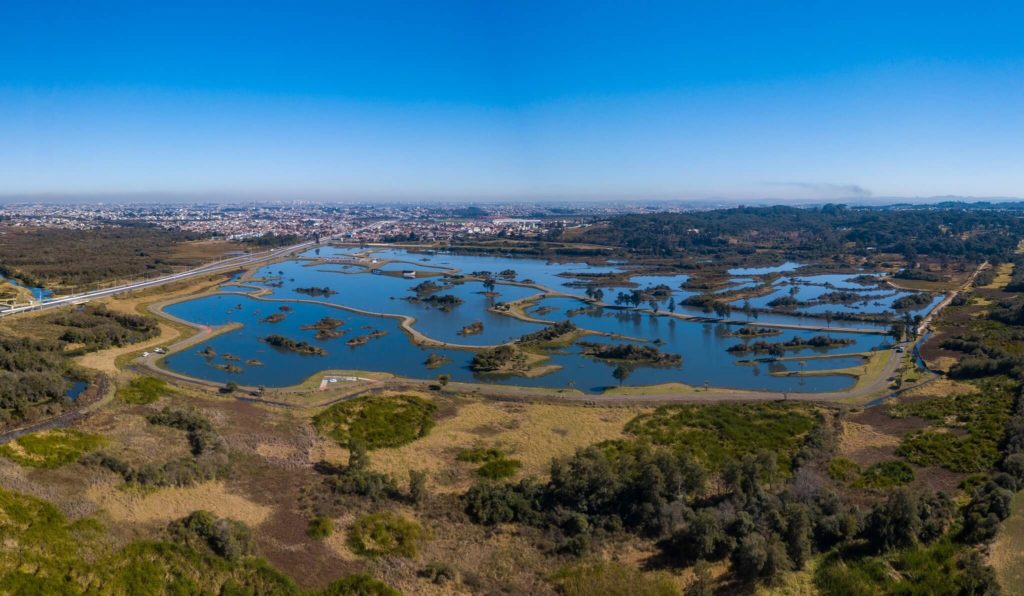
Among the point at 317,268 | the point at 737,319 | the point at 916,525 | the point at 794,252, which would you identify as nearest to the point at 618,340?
the point at 737,319

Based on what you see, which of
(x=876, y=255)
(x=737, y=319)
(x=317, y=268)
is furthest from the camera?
(x=876, y=255)

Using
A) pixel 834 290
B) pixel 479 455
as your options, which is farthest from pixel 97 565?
pixel 834 290

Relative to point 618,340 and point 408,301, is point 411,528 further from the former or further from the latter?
point 408,301

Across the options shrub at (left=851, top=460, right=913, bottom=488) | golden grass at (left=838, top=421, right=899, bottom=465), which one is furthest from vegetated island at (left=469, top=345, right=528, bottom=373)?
shrub at (left=851, top=460, right=913, bottom=488)

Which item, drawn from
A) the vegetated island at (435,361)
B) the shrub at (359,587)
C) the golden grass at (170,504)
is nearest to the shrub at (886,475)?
the shrub at (359,587)

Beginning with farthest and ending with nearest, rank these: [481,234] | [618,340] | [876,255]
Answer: [481,234], [876,255], [618,340]

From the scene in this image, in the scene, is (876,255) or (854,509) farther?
(876,255)
